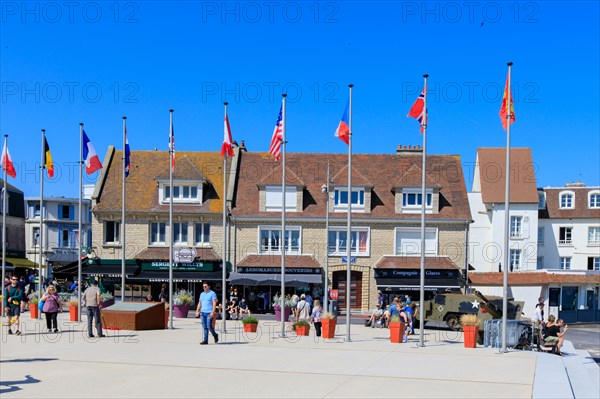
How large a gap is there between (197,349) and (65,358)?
3.64 m

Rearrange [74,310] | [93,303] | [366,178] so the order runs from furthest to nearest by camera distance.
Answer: [366,178]
[74,310]
[93,303]

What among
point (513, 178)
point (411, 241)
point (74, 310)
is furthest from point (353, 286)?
point (74, 310)

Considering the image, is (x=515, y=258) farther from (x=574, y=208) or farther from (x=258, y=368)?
(x=258, y=368)

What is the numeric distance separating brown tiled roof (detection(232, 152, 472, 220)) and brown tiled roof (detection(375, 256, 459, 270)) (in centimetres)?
243

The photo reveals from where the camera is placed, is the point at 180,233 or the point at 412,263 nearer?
the point at 412,263

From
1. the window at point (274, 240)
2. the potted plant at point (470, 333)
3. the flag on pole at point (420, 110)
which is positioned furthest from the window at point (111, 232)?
the potted plant at point (470, 333)

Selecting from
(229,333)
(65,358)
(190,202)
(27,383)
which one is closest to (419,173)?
(190,202)

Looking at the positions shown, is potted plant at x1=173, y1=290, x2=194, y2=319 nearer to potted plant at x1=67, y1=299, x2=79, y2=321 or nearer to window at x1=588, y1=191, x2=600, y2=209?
potted plant at x1=67, y1=299, x2=79, y2=321

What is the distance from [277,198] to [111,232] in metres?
10.5

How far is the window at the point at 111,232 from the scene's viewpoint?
45.6 metres

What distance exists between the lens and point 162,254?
44.6 meters

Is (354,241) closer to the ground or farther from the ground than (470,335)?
farther from the ground

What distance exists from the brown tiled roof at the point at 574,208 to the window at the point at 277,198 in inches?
923

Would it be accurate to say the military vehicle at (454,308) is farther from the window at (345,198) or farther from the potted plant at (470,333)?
the window at (345,198)
